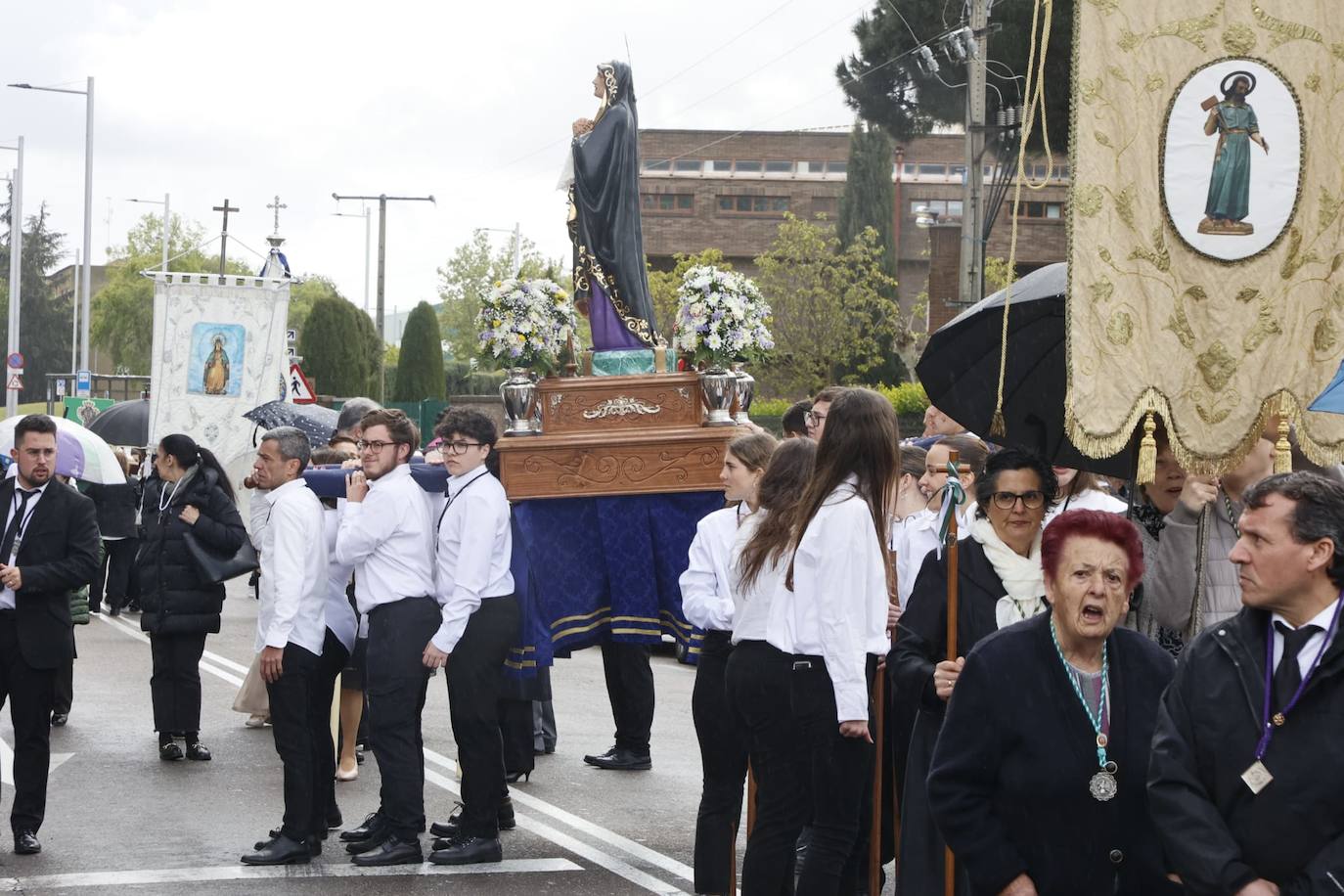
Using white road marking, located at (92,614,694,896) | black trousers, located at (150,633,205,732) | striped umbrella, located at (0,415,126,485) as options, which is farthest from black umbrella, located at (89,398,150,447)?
white road marking, located at (92,614,694,896)

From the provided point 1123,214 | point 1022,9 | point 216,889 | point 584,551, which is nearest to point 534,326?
point 584,551

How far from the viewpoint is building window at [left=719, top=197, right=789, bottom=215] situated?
5912 centimetres

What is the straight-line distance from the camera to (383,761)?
7785 millimetres

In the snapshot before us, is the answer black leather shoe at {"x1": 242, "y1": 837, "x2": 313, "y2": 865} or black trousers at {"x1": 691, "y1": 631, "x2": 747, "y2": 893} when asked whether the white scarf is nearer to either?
black trousers at {"x1": 691, "y1": 631, "x2": 747, "y2": 893}

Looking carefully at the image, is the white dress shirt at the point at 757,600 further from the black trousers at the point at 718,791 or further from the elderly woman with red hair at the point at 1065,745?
the elderly woman with red hair at the point at 1065,745

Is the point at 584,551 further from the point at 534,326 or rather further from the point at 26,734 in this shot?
the point at 26,734

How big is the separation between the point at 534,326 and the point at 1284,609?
7228 mm

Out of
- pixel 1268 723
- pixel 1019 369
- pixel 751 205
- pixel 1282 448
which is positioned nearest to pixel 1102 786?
pixel 1268 723

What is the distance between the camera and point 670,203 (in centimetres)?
5931

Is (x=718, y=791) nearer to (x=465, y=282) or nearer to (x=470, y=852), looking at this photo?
(x=470, y=852)

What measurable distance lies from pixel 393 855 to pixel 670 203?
52519 mm

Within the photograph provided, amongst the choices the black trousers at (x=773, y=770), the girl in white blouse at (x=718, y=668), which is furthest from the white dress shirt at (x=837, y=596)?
the girl in white blouse at (x=718, y=668)

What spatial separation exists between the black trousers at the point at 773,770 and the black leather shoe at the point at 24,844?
3833 millimetres

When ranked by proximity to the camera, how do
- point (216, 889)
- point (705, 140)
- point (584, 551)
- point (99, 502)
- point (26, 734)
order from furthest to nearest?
point (705, 140), point (99, 502), point (584, 551), point (26, 734), point (216, 889)
